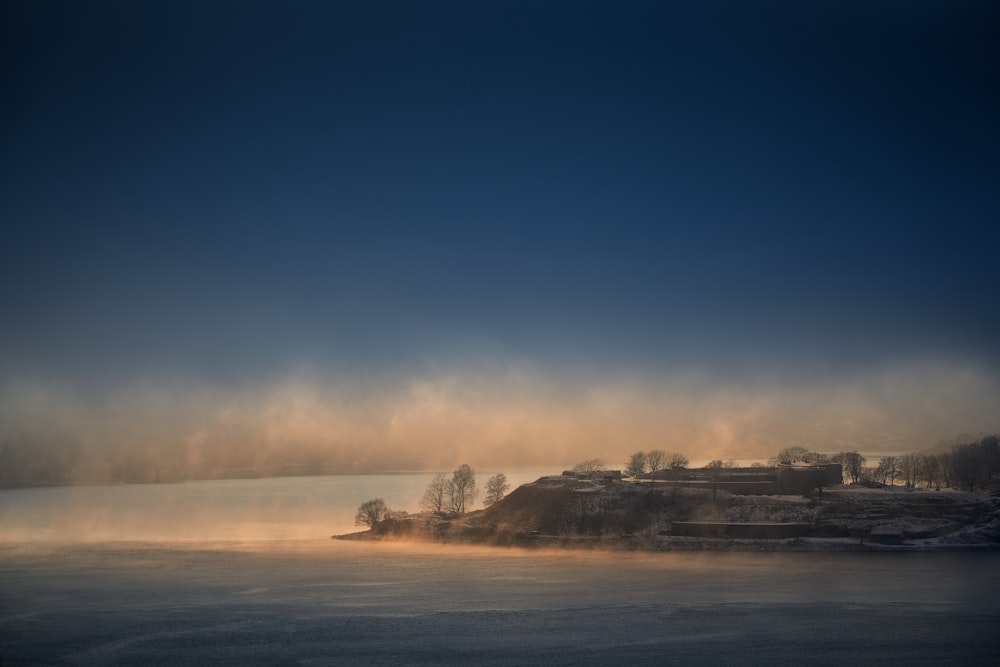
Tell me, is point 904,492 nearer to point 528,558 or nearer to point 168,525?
point 528,558

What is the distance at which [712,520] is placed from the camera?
10338cm

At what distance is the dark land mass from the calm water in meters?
5.66

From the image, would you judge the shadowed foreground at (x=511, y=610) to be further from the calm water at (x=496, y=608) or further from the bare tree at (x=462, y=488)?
the bare tree at (x=462, y=488)

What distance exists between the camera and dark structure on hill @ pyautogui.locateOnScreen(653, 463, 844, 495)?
4540 inches

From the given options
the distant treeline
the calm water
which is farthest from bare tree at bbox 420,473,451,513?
the distant treeline

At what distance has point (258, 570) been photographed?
8650 cm

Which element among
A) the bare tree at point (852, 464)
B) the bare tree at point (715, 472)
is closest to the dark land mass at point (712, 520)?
the bare tree at point (715, 472)

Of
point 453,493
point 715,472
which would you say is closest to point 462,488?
point 453,493

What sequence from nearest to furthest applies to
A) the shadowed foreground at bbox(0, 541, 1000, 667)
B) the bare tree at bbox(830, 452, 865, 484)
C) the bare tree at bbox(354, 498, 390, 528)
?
the shadowed foreground at bbox(0, 541, 1000, 667) < the bare tree at bbox(354, 498, 390, 528) < the bare tree at bbox(830, 452, 865, 484)

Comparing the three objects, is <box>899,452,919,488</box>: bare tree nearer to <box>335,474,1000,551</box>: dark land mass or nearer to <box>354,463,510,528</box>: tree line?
<box>335,474,1000,551</box>: dark land mass

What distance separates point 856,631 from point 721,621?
30.1 ft

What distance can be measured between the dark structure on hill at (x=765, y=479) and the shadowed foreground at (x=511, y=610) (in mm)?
27753

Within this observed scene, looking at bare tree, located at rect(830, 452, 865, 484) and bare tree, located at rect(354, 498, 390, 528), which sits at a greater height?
bare tree, located at rect(830, 452, 865, 484)

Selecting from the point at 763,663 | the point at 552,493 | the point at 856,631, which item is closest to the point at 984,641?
the point at 856,631
